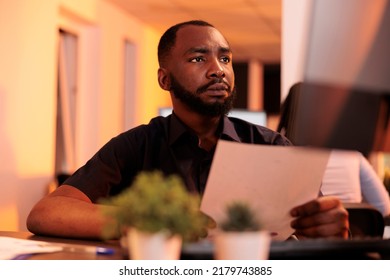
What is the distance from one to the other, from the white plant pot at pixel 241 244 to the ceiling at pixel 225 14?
6.03 metres

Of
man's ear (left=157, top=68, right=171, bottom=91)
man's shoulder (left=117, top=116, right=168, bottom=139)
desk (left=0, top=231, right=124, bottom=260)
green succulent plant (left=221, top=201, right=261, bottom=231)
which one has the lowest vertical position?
desk (left=0, top=231, right=124, bottom=260)

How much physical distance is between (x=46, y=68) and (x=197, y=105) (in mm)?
4102

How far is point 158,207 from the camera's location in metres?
0.68

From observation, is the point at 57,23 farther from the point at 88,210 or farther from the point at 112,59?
the point at 88,210

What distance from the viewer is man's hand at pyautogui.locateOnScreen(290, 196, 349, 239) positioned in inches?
41.8

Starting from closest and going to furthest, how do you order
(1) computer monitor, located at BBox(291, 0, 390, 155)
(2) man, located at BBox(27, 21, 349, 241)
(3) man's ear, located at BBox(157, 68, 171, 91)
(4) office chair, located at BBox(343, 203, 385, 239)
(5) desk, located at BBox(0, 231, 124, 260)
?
(1) computer monitor, located at BBox(291, 0, 390, 155) < (5) desk, located at BBox(0, 231, 124, 260) < (2) man, located at BBox(27, 21, 349, 241) < (3) man's ear, located at BBox(157, 68, 171, 91) < (4) office chair, located at BBox(343, 203, 385, 239)

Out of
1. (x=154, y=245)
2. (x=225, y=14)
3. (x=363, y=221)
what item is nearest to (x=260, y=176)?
(x=154, y=245)

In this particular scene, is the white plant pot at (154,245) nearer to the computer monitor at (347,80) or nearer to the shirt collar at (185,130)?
the computer monitor at (347,80)

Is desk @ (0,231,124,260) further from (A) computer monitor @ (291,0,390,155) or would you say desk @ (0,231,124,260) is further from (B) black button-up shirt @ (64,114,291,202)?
(A) computer monitor @ (291,0,390,155)

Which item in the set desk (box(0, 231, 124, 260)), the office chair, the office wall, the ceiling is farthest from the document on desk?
the ceiling

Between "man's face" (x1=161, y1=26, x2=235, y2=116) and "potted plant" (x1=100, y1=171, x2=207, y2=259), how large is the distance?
719 mm

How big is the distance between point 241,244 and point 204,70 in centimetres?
78

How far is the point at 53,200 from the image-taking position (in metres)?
1.30
